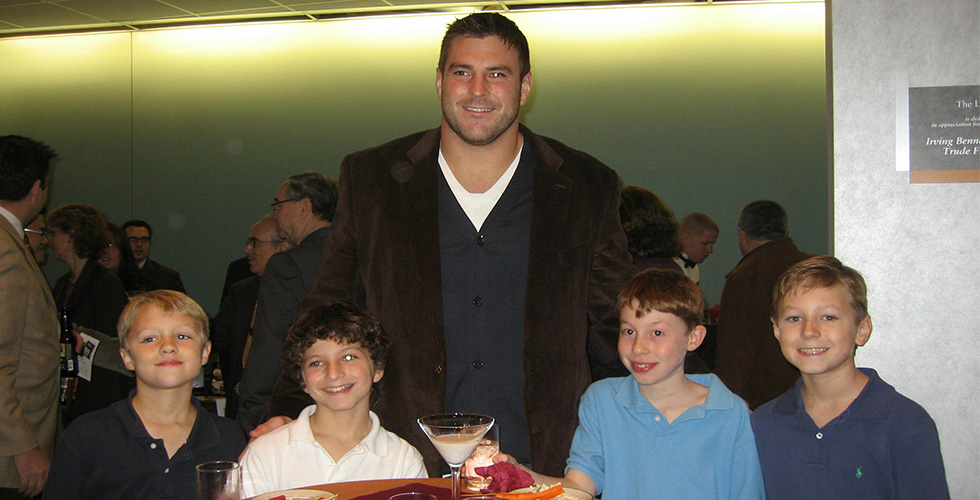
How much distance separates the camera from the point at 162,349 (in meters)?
2.21

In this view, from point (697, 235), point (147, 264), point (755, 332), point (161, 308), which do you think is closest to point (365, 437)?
point (161, 308)

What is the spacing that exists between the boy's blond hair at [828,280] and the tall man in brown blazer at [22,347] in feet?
8.41

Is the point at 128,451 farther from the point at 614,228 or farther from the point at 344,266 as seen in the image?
the point at 614,228

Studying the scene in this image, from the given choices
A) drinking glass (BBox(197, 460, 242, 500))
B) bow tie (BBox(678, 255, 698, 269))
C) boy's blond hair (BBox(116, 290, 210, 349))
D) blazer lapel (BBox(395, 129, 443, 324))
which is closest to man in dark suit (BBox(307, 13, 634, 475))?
blazer lapel (BBox(395, 129, 443, 324))

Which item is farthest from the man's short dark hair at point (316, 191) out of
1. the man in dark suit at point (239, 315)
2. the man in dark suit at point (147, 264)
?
the man in dark suit at point (147, 264)

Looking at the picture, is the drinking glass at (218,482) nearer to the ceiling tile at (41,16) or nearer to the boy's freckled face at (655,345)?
the boy's freckled face at (655,345)

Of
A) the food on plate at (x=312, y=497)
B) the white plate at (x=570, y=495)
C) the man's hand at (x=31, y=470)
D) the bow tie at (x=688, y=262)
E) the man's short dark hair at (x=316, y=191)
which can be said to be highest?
the man's short dark hair at (x=316, y=191)

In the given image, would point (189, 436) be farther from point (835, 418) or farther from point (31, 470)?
point (835, 418)

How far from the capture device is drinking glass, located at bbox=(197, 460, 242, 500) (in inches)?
57.7

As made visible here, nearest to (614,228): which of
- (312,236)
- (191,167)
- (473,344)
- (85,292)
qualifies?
(473,344)

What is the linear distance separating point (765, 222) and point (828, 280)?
79.1 inches

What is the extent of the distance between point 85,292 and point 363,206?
8.05 ft

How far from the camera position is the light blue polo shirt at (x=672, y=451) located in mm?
1957

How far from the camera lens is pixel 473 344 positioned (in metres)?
2.19
